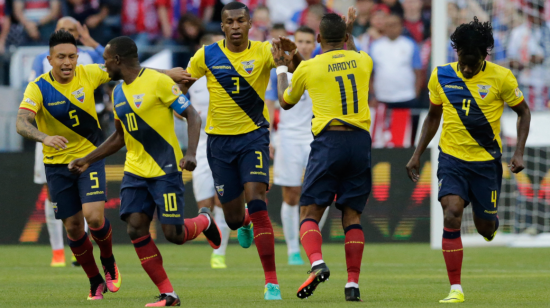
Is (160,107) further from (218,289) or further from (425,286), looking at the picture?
(425,286)

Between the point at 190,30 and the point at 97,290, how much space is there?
10.5 m

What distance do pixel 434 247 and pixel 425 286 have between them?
212 inches

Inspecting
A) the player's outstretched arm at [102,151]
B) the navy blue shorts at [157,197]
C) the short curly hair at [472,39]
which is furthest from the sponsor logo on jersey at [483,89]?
the player's outstretched arm at [102,151]

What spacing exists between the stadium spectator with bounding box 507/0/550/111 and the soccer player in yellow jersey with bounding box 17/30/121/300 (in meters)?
9.73

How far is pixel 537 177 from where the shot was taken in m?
14.6

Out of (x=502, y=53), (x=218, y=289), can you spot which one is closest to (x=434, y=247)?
(x=502, y=53)

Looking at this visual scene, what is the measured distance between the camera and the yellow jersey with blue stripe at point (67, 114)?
8.08 m

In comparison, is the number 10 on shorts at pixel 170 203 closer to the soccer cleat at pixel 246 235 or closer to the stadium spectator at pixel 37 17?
the soccer cleat at pixel 246 235

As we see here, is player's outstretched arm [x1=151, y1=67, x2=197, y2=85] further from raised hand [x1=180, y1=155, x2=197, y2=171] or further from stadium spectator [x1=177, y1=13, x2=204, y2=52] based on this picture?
stadium spectator [x1=177, y1=13, x2=204, y2=52]

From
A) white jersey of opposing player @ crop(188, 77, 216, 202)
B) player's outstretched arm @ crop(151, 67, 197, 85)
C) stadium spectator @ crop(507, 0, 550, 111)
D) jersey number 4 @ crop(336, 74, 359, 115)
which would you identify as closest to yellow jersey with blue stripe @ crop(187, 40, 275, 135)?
player's outstretched arm @ crop(151, 67, 197, 85)

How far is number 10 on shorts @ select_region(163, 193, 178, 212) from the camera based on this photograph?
Answer: 685 cm

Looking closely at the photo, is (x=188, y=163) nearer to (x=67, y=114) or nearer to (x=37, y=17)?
(x=67, y=114)

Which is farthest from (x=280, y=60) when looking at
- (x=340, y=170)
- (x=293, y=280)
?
(x=293, y=280)

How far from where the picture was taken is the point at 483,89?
716 centimetres
